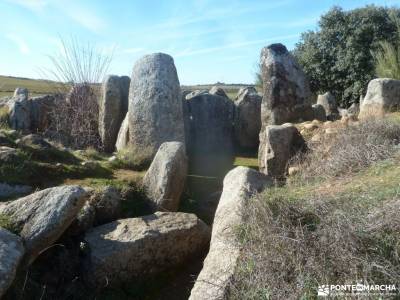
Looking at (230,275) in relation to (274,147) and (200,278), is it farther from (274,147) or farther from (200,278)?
(274,147)

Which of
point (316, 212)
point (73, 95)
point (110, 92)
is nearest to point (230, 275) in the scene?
point (316, 212)

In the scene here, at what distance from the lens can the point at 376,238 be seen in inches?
170

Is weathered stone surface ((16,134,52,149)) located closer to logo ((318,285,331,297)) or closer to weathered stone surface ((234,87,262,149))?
weathered stone surface ((234,87,262,149))

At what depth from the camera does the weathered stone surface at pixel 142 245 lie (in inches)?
256

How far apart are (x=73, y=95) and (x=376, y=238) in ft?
34.5

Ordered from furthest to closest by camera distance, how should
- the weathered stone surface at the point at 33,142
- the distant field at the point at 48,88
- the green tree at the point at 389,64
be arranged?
the distant field at the point at 48,88 < the green tree at the point at 389,64 < the weathered stone surface at the point at 33,142

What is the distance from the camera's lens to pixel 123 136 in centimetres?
1112

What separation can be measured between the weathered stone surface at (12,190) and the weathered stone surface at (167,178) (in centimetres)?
190

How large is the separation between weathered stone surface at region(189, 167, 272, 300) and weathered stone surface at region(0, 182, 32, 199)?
11.2ft

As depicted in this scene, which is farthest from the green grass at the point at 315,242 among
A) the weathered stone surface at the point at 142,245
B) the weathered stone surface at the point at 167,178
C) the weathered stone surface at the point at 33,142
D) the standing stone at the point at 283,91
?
the standing stone at the point at 283,91

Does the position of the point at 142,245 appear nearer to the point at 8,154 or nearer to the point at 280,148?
the point at 280,148

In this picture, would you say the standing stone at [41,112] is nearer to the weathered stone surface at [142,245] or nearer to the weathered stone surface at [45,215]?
the weathered stone surface at [142,245]

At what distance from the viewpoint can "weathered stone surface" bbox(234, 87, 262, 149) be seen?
40.3ft

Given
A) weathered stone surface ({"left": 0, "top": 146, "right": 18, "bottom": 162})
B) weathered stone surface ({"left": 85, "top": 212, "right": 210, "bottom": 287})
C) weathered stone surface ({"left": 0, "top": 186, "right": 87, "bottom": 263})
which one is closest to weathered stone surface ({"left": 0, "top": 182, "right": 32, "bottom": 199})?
weathered stone surface ({"left": 0, "top": 146, "right": 18, "bottom": 162})
